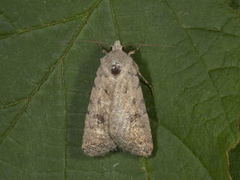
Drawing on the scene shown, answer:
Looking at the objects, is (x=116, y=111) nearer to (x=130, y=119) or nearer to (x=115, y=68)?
(x=130, y=119)

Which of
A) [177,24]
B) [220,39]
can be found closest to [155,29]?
[177,24]

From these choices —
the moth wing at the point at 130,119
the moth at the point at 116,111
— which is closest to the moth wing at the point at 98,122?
the moth at the point at 116,111

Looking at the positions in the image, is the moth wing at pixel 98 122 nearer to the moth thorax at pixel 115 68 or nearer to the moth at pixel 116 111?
the moth at pixel 116 111

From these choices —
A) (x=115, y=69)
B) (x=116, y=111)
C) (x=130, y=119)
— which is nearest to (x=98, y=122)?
(x=116, y=111)

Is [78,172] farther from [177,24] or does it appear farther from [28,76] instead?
[177,24]

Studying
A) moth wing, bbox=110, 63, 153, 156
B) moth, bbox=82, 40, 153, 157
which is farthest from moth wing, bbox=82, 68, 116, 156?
moth wing, bbox=110, 63, 153, 156
